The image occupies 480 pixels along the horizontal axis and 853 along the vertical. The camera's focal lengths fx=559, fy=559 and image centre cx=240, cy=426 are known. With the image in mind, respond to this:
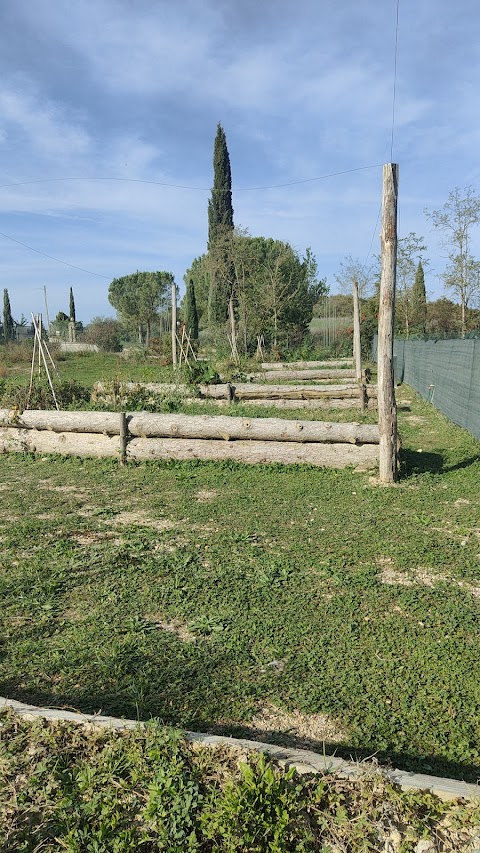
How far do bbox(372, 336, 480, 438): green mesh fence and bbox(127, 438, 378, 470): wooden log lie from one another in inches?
112

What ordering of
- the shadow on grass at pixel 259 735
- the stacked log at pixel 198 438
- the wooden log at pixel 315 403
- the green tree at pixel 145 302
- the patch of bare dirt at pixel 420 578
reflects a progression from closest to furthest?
the shadow on grass at pixel 259 735, the patch of bare dirt at pixel 420 578, the stacked log at pixel 198 438, the wooden log at pixel 315 403, the green tree at pixel 145 302

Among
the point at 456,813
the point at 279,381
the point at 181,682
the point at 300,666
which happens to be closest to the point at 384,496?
the point at 300,666

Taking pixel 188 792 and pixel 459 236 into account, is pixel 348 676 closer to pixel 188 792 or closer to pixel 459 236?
pixel 188 792

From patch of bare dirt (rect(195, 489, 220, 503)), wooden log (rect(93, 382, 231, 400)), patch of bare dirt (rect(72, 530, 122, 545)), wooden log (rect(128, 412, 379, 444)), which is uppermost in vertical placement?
wooden log (rect(93, 382, 231, 400))

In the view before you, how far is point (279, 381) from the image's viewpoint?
59.0ft

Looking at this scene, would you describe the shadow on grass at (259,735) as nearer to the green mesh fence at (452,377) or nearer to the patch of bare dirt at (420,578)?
the patch of bare dirt at (420,578)

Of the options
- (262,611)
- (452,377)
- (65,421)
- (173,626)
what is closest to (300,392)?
(452,377)

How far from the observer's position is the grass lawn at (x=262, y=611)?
265 centimetres

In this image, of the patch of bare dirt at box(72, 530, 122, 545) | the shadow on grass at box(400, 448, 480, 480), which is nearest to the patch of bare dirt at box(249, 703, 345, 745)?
the patch of bare dirt at box(72, 530, 122, 545)

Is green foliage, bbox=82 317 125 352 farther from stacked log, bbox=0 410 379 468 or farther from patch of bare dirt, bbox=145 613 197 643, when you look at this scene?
patch of bare dirt, bbox=145 613 197 643

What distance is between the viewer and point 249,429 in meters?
A: 7.88

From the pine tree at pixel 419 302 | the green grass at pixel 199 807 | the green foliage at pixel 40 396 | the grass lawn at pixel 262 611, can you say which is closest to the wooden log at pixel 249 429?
the grass lawn at pixel 262 611

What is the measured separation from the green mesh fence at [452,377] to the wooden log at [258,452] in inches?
112

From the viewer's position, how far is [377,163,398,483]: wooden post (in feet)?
21.8
